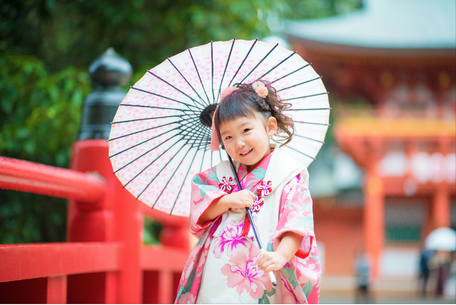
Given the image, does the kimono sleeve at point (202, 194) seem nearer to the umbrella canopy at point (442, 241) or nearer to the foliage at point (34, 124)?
the foliage at point (34, 124)

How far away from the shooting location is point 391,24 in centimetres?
1540

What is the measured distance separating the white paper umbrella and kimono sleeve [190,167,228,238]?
0.24 metres

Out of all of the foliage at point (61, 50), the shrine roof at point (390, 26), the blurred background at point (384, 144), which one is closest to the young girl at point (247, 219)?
the foliage at point (61, 50)

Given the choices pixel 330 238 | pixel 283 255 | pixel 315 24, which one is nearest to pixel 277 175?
pixel 283 255

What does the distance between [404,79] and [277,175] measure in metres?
13.5

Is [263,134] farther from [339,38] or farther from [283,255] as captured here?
[339,38]

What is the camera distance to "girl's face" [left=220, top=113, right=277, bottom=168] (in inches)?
65.2

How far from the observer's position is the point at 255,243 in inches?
63.5

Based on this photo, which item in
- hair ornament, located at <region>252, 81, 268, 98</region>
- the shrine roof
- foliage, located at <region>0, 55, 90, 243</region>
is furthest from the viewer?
the shrine roof

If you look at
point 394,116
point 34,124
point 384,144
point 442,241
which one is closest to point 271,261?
point 34,124

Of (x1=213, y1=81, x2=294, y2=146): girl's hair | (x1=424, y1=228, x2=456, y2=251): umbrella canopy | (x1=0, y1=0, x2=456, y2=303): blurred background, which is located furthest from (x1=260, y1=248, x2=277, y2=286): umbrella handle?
(x1=424, y1=228, x2=456, y2=251): umbrella canopy

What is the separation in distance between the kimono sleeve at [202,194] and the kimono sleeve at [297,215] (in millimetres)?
214

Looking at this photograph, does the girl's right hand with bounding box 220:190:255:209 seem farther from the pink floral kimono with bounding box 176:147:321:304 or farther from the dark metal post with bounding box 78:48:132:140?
the dark metal post with bounding box 78:48:132:140

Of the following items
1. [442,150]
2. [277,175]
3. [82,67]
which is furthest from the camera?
[442,150]
